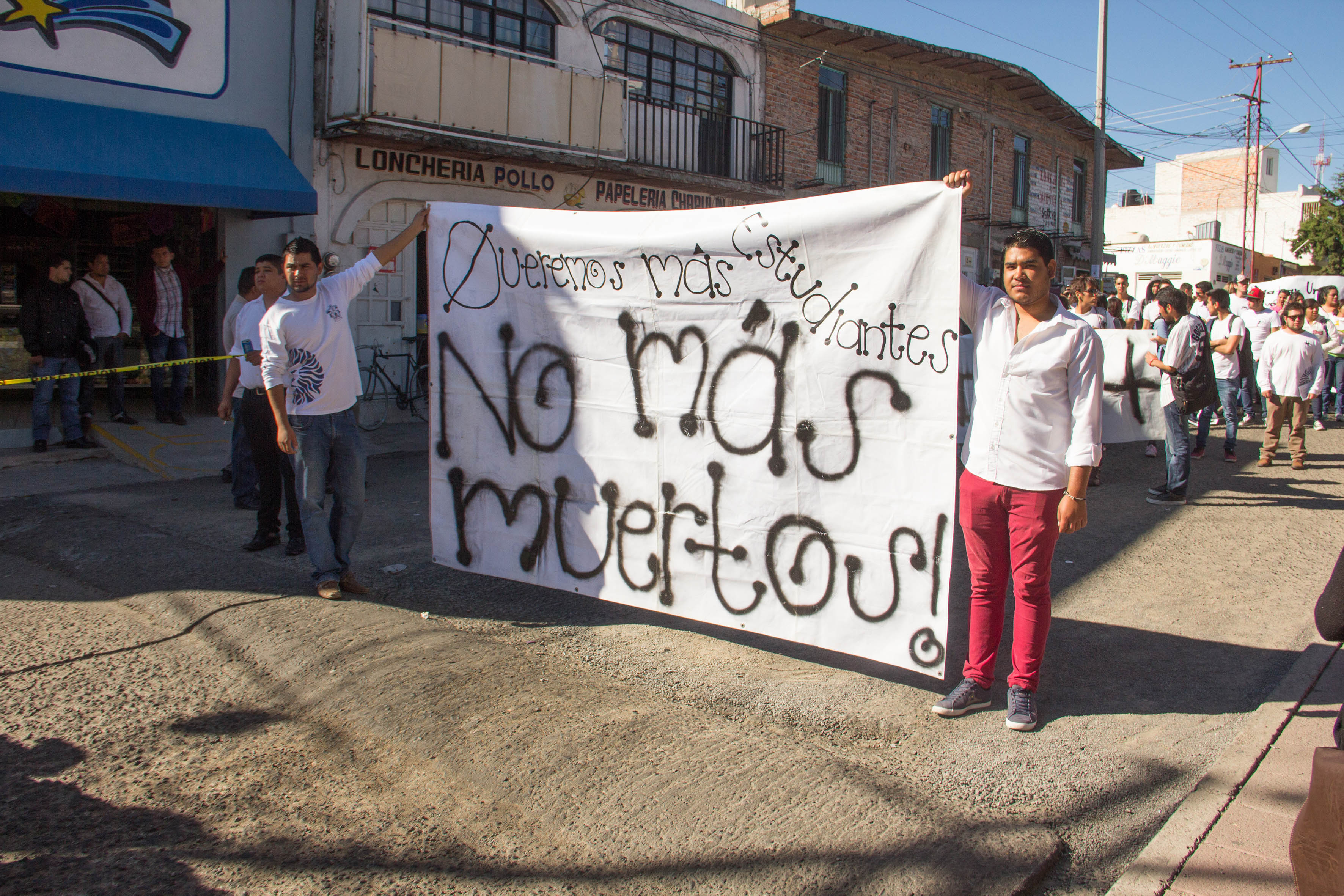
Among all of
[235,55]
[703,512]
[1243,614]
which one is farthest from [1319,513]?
[235,55]

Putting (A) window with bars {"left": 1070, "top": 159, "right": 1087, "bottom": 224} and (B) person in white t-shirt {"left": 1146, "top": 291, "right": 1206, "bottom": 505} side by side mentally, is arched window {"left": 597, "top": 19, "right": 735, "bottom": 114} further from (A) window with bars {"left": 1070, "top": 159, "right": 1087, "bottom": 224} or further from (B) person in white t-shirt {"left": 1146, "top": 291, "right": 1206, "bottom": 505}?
(A) window with bars {"left": 1070, "top": 159, "right": 1087, "bottom": 224}

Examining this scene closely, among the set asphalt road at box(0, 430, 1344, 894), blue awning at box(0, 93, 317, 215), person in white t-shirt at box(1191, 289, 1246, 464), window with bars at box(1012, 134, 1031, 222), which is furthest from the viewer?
window with bars at box(1012, 134, 1031, 222)

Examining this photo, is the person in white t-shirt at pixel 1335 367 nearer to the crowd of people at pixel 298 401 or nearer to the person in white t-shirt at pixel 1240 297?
the person in white t-shirt at pixel 1240 297

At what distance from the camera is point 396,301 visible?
14008 millimetres

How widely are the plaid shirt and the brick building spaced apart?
12033mm

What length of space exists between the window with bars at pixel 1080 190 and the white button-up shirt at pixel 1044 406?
30125mm

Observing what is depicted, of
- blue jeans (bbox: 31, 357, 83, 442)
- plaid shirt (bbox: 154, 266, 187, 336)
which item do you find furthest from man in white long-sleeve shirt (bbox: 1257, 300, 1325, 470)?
plaid shirt (bbox: 154, 266, 187, 336)

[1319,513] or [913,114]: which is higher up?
[913,114]

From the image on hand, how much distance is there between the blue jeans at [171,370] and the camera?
10.9 metres

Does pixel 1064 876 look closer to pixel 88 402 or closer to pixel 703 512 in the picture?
pixel 703 512

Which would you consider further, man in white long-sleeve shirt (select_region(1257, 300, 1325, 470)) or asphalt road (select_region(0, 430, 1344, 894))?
man in white long-sleeve shirt (select_region(1257, 300, 1325, 470))

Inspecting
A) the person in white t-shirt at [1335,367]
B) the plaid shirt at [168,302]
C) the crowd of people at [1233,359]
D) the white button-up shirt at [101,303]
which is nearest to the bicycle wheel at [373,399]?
the plaid shirt at [168,302]

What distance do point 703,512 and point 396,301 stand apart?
426 inches

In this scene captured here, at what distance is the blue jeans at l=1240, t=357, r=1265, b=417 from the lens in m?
12.6
